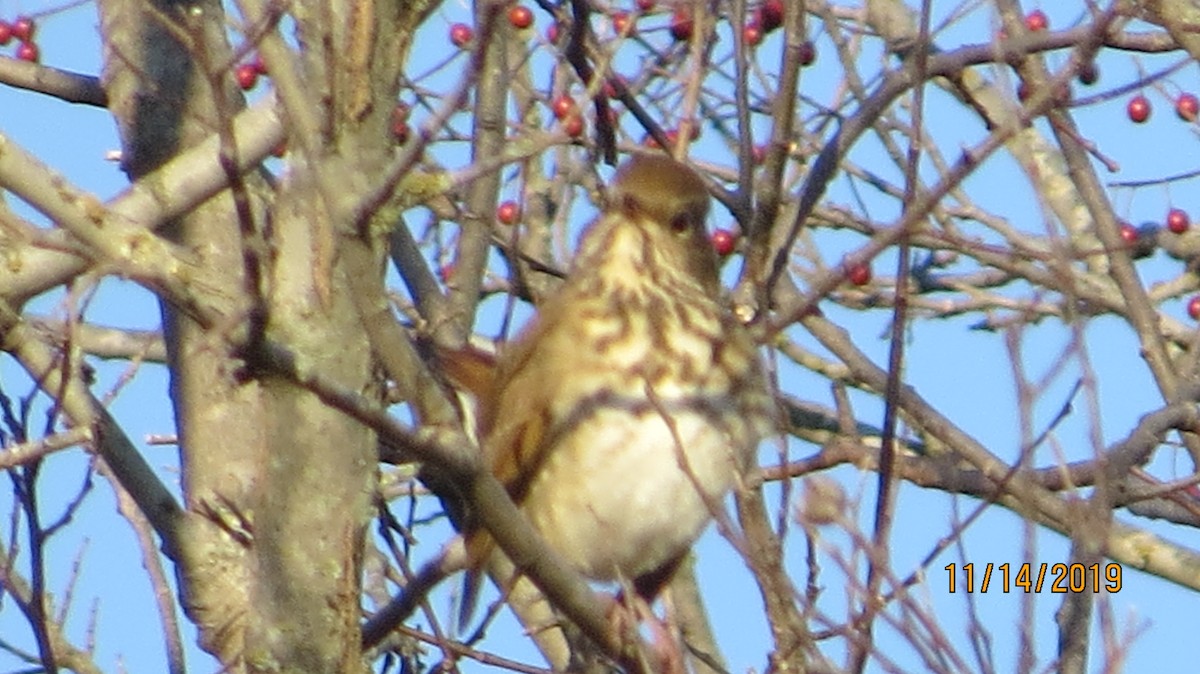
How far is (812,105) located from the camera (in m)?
5.63

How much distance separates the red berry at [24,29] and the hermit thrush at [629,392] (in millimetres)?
1838

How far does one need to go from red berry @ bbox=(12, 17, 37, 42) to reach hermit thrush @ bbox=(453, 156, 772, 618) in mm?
1838

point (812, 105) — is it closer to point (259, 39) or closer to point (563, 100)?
point (563, 100)

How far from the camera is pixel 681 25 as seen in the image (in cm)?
514

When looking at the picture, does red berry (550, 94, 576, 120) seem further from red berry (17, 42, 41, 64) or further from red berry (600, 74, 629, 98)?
red berry (17, 42, 41, 64)

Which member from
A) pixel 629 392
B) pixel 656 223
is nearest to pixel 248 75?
pixel 656 223

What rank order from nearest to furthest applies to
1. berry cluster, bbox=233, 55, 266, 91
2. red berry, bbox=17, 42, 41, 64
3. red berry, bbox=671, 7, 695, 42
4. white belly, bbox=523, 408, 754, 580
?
1. white belly, bbox=523, 408, 754, 580
2. red berry, bbox=671, 7, 695, 42
3. berry cluster, bbox=233, 55, 266, 91
4. red berry, bbox=17, 42, 41, 64

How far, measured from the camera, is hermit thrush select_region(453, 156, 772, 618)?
13.7 ft

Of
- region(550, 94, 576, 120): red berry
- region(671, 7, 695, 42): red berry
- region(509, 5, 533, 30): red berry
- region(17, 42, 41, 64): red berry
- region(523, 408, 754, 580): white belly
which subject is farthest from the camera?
region(509, 5, 533, 30): red berry

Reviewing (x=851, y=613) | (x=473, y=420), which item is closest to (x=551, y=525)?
(x=473, y=420)

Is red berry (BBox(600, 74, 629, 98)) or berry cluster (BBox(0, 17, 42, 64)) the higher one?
berry cluster (BBox(0, 17, 42, 64))

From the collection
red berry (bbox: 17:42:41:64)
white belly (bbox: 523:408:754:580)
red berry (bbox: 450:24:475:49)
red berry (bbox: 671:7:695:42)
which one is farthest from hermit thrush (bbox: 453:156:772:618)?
red berry (bbox: 17:42:41:64)

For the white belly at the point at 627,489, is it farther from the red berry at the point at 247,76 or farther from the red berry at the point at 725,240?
the red berry at the point at 247,76

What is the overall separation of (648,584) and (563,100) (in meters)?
1.19
